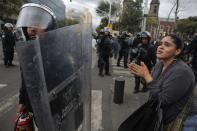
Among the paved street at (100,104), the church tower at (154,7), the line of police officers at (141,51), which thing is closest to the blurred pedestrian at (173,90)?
the paved street at (100,104)

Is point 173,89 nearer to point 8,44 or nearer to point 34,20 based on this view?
point 34,20

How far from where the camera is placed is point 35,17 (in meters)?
1.71

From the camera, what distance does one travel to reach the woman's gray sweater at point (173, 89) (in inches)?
93.2

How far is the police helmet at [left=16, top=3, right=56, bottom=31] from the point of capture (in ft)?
5.59

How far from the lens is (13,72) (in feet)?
33.9

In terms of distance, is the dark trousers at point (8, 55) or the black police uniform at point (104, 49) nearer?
the black police uniform at point (104, 49)

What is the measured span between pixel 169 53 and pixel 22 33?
1.41 metres

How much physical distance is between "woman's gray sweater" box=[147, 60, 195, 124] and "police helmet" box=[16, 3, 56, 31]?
1.13 metres

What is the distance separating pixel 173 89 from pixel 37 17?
1.27 metres

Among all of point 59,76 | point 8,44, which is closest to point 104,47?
point 8,44

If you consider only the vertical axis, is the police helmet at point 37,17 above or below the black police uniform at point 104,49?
above

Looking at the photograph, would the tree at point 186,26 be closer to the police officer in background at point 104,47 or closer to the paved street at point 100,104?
the police officer in background at point 104,47

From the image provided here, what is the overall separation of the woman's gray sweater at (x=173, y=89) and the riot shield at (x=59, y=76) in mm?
851

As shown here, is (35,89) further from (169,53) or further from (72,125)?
(169,53)
